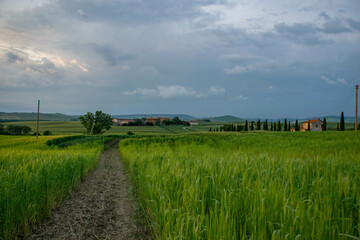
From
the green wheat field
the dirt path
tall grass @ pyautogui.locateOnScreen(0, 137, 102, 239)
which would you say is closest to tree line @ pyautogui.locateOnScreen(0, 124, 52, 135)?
the green wheat field

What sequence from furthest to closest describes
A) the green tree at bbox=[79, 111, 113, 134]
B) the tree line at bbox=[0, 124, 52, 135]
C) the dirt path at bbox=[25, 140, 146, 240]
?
1. the green tree at bbox=[79, 111, 113, 134]
2. the tree line at bbox=[0, 124, 52, 135]
3. the dirt path at bbox=[25, 140, 146, 240]

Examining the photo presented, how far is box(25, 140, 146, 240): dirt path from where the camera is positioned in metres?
4.19

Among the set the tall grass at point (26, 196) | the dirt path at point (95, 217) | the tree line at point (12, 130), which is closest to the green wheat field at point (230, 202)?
the tall grass at point (26, 196)

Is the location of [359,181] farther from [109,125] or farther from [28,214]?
[109,125]

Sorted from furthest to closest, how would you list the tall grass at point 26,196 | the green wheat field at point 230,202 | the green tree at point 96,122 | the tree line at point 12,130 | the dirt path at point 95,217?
1. the green tree at point 96,122
2. the tree line at point 12,130
3. the dirt path at point 95,217
4. the tall grass at point 26,196
5. the green wheat field at point 230,202

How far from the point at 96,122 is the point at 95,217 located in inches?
3106

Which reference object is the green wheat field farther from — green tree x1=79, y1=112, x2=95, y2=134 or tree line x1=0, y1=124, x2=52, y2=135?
green tree x1=79, y1=112, x2=95, y2=134

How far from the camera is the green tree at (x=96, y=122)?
77.4m

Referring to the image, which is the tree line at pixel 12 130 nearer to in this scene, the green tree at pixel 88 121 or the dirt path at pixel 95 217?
the dirt path at pixel 95 217

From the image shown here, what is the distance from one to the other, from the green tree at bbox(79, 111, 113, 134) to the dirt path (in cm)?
7425

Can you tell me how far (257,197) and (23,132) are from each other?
151 ft

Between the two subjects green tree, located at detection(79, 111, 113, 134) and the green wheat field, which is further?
green tree, located at detection(79, 111, 113, 134)

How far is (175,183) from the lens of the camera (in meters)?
4.20

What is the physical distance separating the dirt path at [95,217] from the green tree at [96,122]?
7425cm
